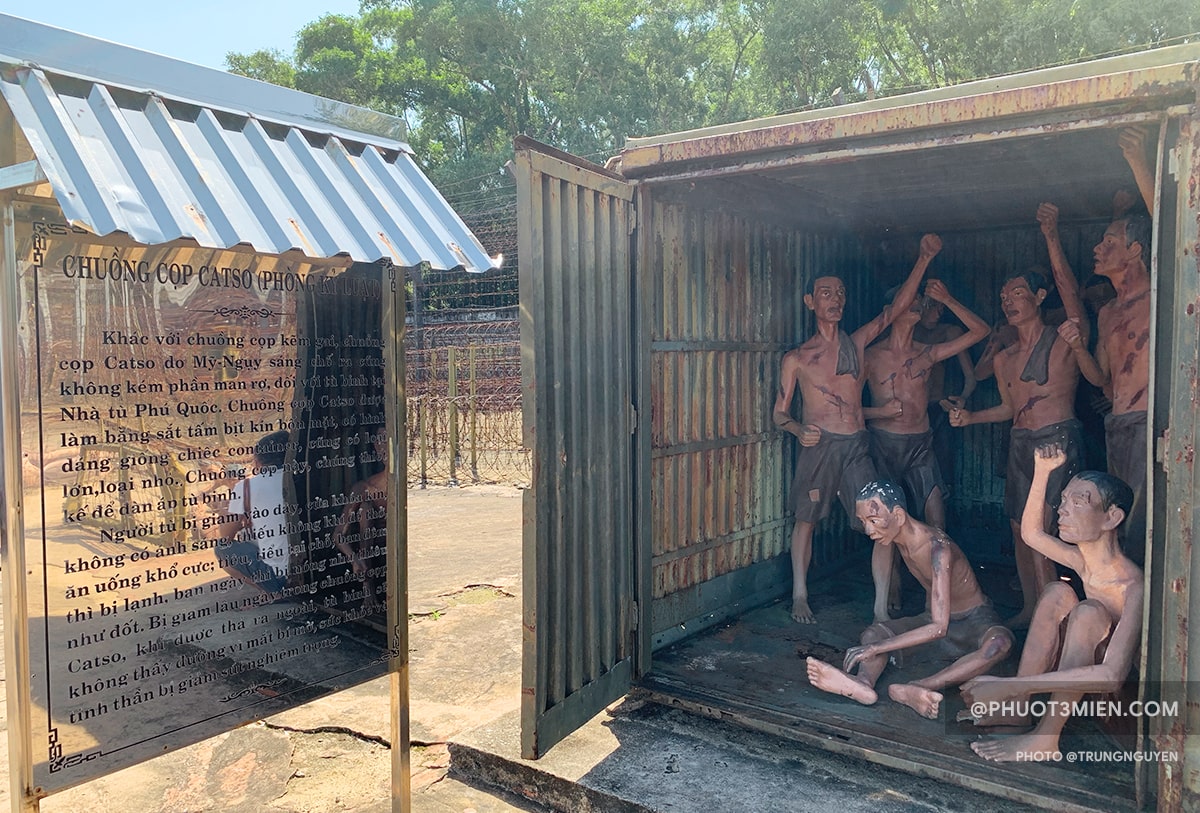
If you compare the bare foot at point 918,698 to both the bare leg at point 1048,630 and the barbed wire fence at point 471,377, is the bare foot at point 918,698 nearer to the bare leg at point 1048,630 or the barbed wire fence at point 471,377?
the bare leg at point 1048,630

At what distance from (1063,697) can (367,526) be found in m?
2.89

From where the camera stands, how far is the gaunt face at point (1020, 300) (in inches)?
196

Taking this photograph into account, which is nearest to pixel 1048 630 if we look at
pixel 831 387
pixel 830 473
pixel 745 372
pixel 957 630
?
pixel 957 630

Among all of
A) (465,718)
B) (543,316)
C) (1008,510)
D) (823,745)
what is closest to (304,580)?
(543,316)

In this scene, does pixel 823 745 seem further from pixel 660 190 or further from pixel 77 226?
pixel 77 226

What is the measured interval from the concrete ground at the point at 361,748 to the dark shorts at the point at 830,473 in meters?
2.14

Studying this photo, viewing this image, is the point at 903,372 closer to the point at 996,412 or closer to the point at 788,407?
the point at 996,412

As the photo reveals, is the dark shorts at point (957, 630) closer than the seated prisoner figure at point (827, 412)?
Yes

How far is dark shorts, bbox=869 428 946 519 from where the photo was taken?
18.6 ft

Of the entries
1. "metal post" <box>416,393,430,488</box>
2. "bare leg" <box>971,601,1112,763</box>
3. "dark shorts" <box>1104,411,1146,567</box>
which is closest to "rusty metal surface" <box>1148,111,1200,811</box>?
"bare leg" <box>971,601,1112,763</box>

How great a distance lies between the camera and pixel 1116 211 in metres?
5.39

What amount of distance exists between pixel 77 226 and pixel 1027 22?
53.9 ft

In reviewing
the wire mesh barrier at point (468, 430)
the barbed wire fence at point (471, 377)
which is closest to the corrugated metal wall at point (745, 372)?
the barbed wire fence at point (471, 377)

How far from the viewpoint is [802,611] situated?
5402 millimetres
